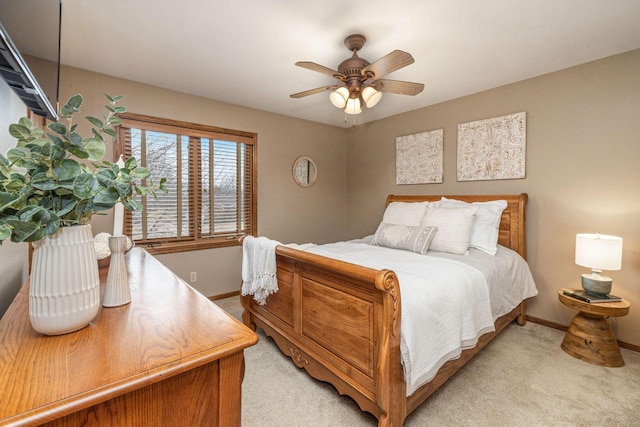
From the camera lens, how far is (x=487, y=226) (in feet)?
9.09

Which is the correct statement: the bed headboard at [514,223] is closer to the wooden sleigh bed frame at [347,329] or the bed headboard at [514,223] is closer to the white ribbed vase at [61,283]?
the wooden sleigh bed frame at [347,329]

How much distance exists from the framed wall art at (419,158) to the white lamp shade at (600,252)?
1.61 meters

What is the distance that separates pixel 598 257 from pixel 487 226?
808 millimetres

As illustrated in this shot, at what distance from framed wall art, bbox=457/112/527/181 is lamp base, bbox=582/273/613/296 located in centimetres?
113

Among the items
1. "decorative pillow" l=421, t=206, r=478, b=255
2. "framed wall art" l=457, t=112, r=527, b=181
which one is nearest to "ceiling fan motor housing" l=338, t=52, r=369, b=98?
"decorative pillow" l=421, t=206, r=478, b=255

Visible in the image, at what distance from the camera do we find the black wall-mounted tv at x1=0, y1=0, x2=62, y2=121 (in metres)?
0.88

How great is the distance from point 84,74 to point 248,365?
119 inches

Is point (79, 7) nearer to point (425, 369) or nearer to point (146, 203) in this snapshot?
point (146, 203)

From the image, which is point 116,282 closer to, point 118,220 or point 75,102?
point 118,220

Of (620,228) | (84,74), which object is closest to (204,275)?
(84,74)

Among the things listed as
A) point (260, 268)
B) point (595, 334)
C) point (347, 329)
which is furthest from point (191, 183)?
point (595, 334)

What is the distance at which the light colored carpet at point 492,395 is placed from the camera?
5.32ft

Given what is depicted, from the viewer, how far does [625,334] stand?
7.97ft

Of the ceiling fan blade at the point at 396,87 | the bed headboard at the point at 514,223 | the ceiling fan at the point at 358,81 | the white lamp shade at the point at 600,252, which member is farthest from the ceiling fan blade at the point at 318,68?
the white lamp shade at the point at 600,252
